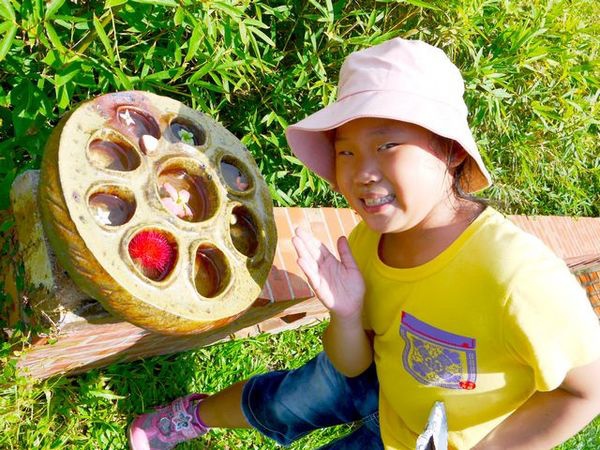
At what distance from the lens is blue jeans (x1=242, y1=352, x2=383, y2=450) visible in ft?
6.21

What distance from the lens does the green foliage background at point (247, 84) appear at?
181cm

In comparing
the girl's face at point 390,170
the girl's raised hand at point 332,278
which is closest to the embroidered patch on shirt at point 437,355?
the girl's raised hand at point 332,278

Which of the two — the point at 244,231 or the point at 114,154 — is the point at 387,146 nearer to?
the point at 244,231

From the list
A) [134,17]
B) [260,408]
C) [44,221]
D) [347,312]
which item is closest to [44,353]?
[44,221]

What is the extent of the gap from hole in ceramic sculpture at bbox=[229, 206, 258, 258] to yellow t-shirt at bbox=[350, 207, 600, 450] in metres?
0.32

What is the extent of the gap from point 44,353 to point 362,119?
3.87 ft

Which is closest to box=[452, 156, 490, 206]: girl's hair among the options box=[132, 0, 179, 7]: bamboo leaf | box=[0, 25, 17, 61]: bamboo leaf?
box=[132, 0, 179, 7]: bamboo leaf

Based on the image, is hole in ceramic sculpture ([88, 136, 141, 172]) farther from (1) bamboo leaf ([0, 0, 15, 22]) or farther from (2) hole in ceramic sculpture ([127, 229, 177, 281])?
(1) bamboo leaf ([0, 0, 15, 22])

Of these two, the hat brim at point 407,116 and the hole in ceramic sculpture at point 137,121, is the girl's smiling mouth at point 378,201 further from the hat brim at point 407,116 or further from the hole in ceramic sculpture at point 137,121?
the hole in ceramic sculpture at point 137,121

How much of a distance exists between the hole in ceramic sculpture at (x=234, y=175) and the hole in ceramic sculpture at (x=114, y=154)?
0.28 metres

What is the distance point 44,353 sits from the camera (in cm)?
180

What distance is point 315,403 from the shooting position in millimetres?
1983

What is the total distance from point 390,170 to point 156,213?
1.91ft

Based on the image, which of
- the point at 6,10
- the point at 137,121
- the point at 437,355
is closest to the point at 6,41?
the point at 6,10
